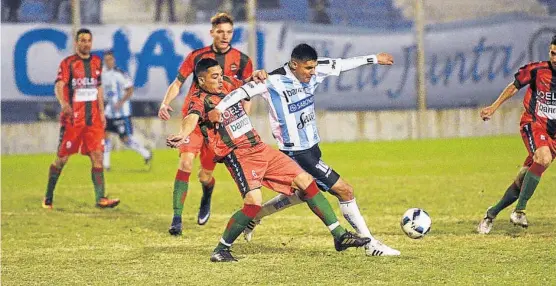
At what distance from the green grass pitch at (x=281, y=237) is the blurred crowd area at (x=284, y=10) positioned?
6113 mm

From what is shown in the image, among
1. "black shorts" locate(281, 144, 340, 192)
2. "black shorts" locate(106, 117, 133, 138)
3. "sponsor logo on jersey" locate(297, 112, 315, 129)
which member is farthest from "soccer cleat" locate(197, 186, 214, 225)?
"black shorts" locate(106, 117, 133, 138)

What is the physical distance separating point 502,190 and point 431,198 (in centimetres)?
122

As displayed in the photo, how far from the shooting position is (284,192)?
30.6ft

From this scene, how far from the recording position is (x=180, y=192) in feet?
37.3

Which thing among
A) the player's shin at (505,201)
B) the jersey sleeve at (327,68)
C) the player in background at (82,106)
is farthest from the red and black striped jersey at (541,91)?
the player in background at (82,106)

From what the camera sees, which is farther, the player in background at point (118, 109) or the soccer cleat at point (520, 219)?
the player in background at point (118, 109)

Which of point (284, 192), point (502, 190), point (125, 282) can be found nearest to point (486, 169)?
point (502, 190)

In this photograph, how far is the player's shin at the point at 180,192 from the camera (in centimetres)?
1123

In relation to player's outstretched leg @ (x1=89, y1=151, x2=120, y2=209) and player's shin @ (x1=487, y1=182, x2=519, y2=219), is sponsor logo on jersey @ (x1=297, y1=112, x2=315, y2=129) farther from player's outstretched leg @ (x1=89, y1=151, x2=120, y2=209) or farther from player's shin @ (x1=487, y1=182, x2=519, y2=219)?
player's outstretched leg @ (x1=89, y1=151, x2=120, y2=209)

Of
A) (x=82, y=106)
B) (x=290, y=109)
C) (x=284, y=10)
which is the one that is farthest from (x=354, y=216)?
(x=284, y=10)

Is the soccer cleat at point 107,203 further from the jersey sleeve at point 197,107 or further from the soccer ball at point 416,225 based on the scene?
the soccer ball at point 416,225

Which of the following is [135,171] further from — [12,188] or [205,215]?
[205,215]

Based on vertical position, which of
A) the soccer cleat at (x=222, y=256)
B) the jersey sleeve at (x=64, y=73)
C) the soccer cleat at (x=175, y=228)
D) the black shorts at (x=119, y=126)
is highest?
the jersey sleeve at (x=64, y=73)

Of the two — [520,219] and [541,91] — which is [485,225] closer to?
[520,219]
